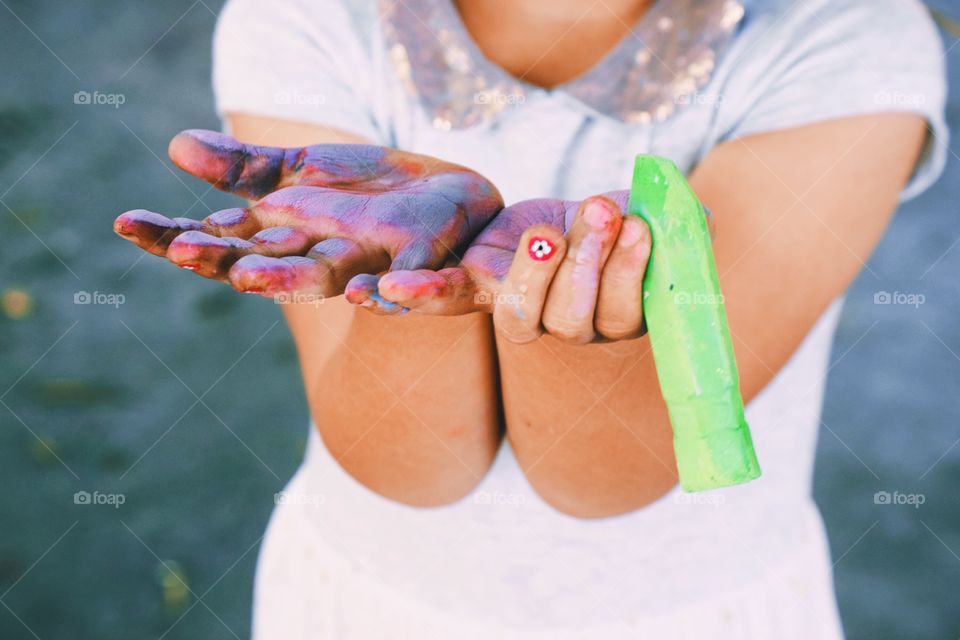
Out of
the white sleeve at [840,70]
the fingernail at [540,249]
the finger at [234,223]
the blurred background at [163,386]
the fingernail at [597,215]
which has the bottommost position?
the blurred background at [163,386]

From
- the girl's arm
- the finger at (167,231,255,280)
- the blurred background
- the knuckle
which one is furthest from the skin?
the blurred background

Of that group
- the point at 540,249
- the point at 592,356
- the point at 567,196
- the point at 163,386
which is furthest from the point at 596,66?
the point at 163,386

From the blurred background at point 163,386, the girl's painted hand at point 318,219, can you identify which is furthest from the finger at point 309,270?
the blurred background at point 163,386

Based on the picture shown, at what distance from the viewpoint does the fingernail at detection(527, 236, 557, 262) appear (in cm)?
60

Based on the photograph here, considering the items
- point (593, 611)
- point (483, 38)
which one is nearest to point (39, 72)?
point (483, 38)

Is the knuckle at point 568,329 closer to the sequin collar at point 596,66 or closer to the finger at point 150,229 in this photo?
the finger at point 150,229

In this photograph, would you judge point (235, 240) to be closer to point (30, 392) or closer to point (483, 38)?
point (483, 38)

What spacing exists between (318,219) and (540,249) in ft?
0.57

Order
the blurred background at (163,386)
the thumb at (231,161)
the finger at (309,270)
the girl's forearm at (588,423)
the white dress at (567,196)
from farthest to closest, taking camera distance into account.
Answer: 1. the blurred background at (163,386)
2. the white dress at (567,196)
3. the girl's forearm at (588,423)
4. the thumb at (231,161)
5. the finger at (309,270)

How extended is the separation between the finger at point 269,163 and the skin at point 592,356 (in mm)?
115

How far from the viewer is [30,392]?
220 centimetres

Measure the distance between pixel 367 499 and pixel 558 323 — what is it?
0.45m

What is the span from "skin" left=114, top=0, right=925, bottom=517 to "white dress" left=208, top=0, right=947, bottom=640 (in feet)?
0.16

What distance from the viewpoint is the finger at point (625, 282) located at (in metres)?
0.61
